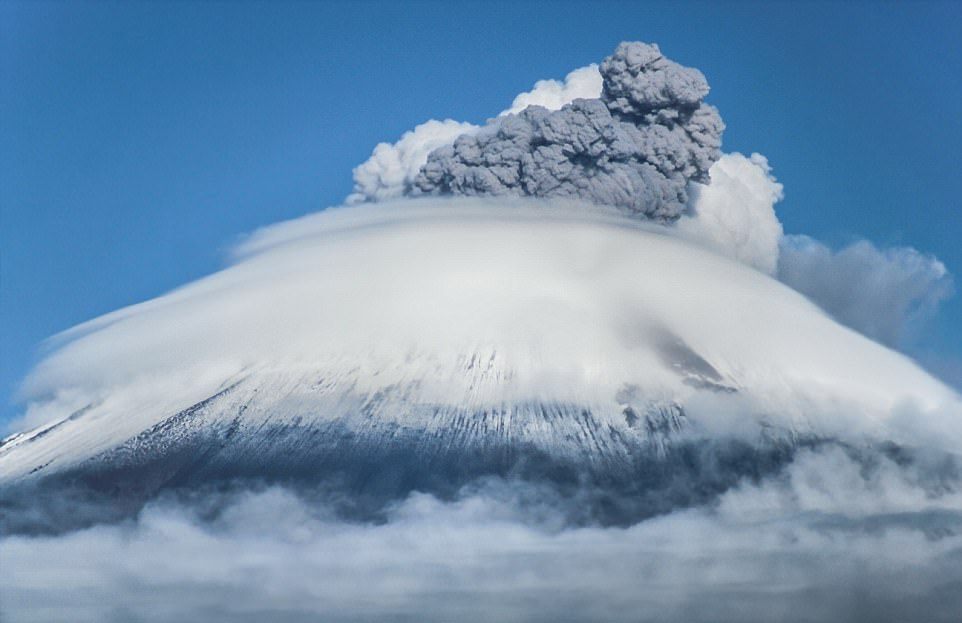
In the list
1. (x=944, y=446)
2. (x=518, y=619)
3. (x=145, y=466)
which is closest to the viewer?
(x=518, y=619)

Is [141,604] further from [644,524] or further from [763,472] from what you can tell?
[763,472]

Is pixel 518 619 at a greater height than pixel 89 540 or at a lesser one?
lesser

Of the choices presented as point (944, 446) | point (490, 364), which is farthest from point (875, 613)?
point (490, 364)

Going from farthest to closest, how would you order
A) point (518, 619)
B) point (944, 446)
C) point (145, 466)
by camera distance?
point (944, 446) → point (145, 466) → point (518, 619)

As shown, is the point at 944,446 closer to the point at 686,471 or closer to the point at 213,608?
the point at 686,471

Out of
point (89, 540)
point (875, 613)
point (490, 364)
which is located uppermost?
point (490, 364)

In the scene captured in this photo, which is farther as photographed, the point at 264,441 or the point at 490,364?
the point at 490,364

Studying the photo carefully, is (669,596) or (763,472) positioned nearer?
(669,596)

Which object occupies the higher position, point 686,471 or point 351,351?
point 351,351

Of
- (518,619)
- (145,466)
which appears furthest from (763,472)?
(145,466)
